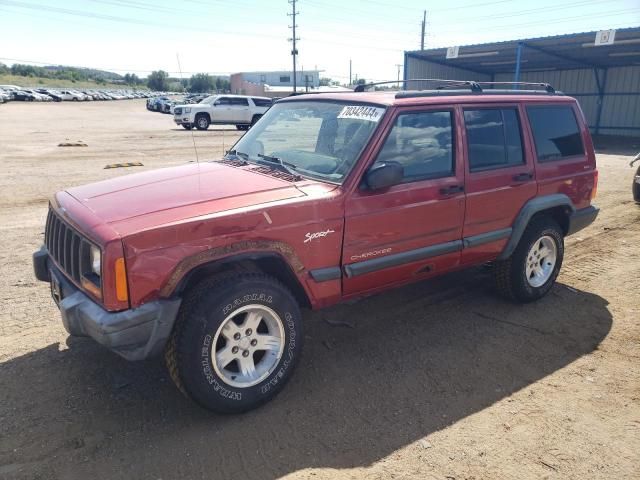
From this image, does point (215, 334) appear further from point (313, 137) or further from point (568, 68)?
point (568, 68)

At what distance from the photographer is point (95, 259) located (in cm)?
290

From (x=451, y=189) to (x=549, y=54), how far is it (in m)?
24.0

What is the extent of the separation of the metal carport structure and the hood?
2216cm

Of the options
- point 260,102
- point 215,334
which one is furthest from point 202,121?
point 215,334

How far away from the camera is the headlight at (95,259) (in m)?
2.85

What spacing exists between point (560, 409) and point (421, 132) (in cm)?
215

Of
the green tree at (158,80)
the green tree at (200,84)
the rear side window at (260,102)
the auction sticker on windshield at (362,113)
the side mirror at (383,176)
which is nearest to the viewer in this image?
the side mirror at (383,176)

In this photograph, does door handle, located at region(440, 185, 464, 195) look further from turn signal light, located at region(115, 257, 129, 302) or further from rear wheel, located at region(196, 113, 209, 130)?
rear wheel, located at region(196, 113, 209, 130)

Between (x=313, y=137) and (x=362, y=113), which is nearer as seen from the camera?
(x=362, y=113)

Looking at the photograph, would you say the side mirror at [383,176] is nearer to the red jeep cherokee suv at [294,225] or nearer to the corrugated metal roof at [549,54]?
the red jeep cherokee suv at [294,225]

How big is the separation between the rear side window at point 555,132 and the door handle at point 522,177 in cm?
25

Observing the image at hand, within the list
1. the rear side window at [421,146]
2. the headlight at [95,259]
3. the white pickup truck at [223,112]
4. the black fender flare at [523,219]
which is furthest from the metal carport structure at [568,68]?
the headlight at [95,259]

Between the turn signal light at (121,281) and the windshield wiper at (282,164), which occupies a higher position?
the windshield wiper at (282,164)

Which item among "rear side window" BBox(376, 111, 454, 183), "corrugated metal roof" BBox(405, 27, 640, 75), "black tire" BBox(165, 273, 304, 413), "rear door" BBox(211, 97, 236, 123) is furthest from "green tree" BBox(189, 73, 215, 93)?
"black tire" BBox(165, 273, 304, 413)
